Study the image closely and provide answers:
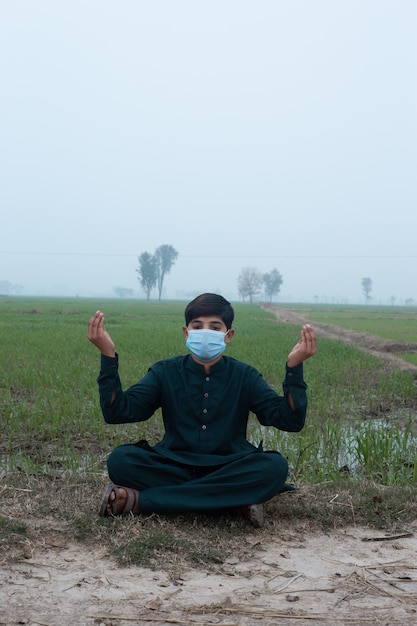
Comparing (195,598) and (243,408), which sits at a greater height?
(243,408)

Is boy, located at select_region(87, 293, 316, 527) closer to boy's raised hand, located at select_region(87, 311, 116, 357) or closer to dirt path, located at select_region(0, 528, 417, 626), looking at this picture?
boy's raised hand, located at select_region(87, 311, 116, 357)

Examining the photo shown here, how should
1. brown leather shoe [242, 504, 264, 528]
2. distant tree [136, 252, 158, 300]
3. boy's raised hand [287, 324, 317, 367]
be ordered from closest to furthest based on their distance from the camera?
boy's raised hand [287, 324, 317, 367] < brown leather shoe [242, 504, 264, 528] < distant tree [136, 252, 158, 300]

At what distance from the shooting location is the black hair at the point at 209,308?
3465 mm

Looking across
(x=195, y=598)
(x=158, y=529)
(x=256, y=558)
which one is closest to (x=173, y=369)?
(x=158, y=529)

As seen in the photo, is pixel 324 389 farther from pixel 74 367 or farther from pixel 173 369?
pixel 173 369

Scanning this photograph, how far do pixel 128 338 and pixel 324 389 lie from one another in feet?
27.0

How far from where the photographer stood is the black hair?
346 centimetres

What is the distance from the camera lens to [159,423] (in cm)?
608

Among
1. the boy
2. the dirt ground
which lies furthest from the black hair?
the dirt ground

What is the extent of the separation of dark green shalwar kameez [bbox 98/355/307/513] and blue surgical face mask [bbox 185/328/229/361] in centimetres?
14

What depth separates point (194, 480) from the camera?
3344 mm

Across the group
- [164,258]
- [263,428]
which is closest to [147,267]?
[164,258]

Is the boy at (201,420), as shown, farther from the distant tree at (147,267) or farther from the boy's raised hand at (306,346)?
the distant tree at (147,267)

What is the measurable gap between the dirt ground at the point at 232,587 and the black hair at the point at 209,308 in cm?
116
